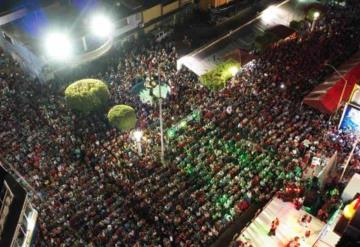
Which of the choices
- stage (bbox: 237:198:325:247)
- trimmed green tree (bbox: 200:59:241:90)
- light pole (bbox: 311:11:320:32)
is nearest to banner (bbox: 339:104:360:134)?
stage (bbox: 237:198:325:247)

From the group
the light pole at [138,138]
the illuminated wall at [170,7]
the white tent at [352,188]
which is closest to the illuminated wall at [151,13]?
the illuminated wall at [170,7]

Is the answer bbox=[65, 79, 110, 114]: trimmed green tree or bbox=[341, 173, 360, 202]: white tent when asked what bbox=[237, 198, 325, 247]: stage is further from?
bbox=[65, 79, 110, 114]: trimmed green tree

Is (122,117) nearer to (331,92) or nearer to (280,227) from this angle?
(280,227)

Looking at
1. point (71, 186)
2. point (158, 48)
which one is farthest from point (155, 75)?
point (71, 186)

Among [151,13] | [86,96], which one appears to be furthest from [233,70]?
[86,96]

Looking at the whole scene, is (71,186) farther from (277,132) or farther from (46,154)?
(277,132)

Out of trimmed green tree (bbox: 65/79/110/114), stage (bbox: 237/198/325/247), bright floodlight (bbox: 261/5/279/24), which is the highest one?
trimmed green tree (bbox: 65/79/110/114)

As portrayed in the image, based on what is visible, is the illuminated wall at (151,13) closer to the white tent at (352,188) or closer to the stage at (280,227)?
the stage at (280,227)
